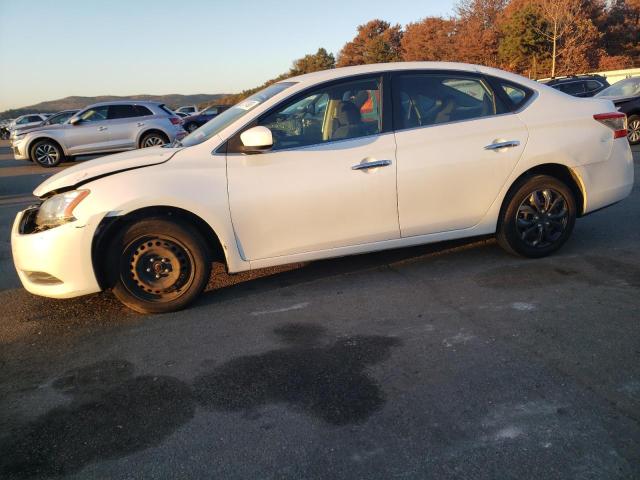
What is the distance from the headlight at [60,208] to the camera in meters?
3.82

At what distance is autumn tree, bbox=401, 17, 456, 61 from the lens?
50.8m

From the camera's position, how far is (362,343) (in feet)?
11.4

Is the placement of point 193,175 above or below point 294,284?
above

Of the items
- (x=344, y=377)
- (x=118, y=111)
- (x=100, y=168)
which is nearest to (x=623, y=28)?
(x=118, y=111)

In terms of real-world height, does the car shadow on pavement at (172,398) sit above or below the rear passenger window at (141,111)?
below

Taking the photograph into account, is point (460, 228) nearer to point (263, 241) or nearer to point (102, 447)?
point (263, 241)

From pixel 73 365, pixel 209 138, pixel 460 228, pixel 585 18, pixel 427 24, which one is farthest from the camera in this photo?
pixel 427 24

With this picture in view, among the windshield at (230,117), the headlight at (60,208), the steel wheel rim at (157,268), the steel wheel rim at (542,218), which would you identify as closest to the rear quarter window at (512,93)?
the steel wheel rim at (542,218)

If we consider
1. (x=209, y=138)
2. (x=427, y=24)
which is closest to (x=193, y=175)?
(x=209, y=138)

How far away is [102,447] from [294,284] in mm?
2333

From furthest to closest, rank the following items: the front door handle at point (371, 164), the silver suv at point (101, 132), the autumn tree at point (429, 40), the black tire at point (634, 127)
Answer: the autumn tree at point (429, 40) → the silver suv at point (101, 132) → the black tire at point (634, 127) → the front door handle at point (371, 164)

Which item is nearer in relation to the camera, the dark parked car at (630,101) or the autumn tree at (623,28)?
the dark parked car at (630,101)

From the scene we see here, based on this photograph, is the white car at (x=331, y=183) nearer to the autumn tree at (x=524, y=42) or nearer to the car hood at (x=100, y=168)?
the car hood at (x=100, y=168)

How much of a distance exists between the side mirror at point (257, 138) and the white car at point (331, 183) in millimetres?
11
